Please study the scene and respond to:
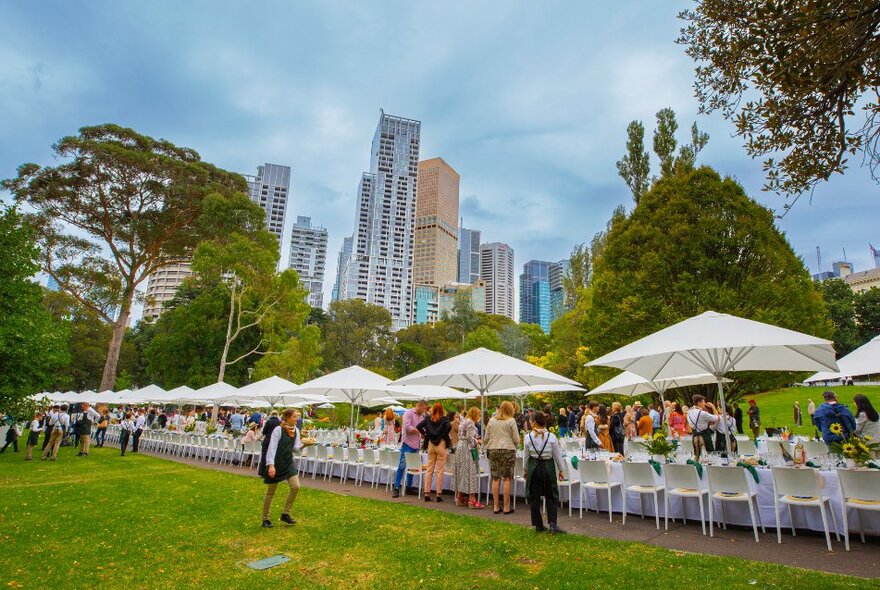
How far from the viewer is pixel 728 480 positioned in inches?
235

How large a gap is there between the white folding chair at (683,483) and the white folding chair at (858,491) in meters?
1.41

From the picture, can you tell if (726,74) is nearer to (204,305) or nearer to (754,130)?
(754,130)

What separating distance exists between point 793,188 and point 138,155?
3348cm

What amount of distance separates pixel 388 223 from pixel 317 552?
150004 millimetres

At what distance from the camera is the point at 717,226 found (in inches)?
693

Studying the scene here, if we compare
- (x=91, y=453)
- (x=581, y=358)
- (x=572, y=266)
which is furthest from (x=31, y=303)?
(x=572, y=266)

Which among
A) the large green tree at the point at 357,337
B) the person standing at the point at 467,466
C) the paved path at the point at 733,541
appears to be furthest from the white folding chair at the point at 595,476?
the large green tree at the point at 357,337

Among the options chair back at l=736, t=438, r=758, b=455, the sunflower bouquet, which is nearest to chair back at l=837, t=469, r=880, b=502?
the sunflower bouquet

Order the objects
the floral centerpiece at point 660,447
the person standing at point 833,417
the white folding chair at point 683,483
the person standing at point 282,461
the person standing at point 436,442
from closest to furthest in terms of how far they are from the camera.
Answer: the white folding chair at point 683,483 < the person standing at point 282,461 < the floral centerpiece at point 660,447 < the person standing at point 833,417 < the person standing at point 436,442

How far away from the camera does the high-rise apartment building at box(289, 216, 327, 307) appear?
582 feet

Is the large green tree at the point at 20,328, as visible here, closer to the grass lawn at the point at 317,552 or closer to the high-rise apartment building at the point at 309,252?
the grass lawn at the point at 317,552

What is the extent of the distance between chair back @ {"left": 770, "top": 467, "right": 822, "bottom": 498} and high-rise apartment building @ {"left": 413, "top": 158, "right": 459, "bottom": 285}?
153681 millimetres

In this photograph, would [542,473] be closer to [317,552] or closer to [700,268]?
[317,552]

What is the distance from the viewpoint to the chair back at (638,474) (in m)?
6.64
